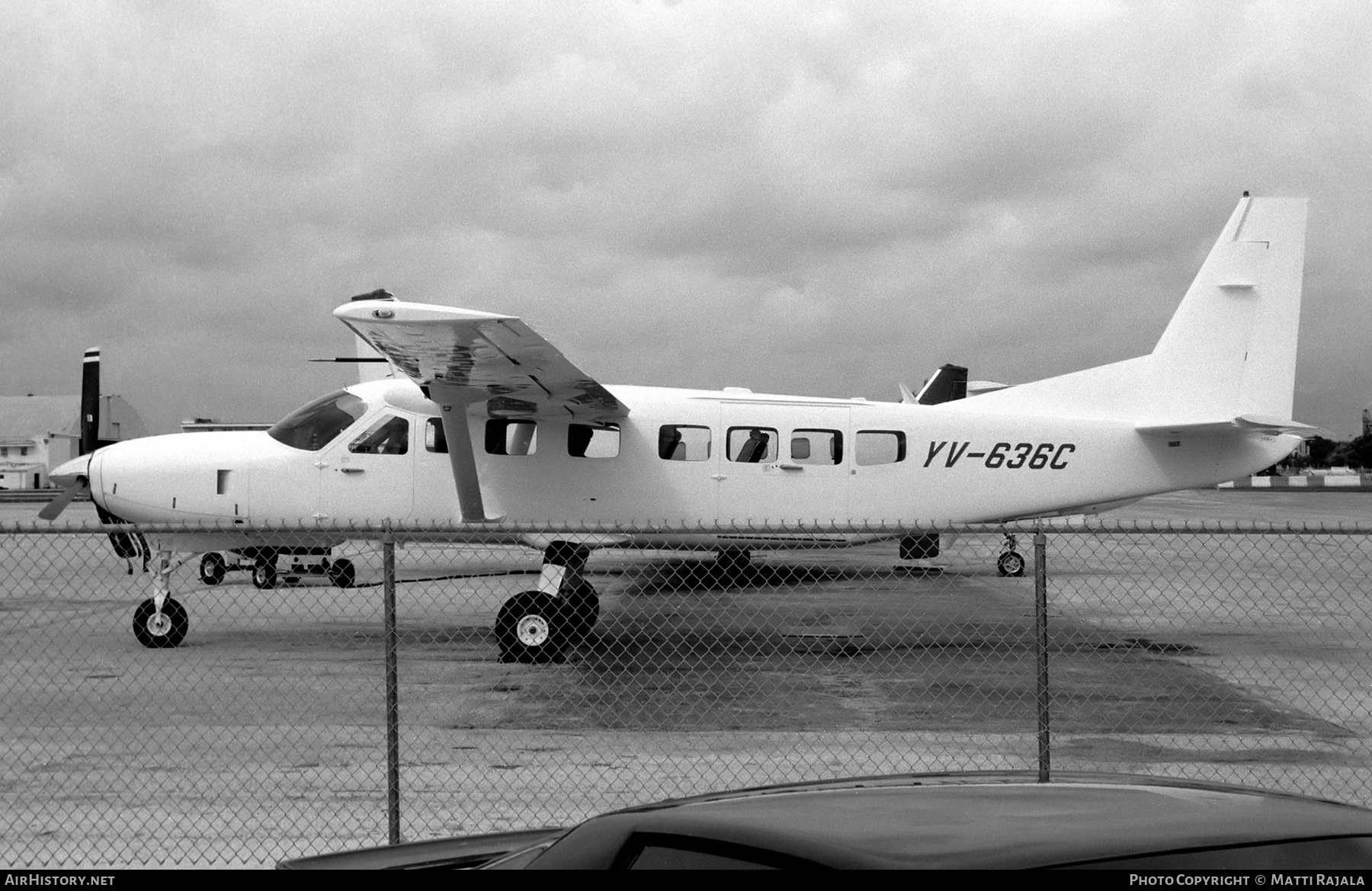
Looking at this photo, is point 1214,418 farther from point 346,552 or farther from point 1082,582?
point 346,552

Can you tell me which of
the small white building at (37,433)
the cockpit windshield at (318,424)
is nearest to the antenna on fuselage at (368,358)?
the cockpit windshield at (318,424)

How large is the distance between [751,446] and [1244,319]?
676cm

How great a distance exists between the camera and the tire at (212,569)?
14.9 m

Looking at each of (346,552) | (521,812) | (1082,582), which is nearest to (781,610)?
(1082,582)

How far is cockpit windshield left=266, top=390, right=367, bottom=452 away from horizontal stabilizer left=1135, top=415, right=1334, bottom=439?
9.02 m

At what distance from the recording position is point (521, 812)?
6.20 meters

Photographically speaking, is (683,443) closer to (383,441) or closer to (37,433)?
(383,441)

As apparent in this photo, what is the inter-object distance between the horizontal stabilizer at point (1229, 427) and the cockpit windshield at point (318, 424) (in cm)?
902

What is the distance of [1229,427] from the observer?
1401 centimetres

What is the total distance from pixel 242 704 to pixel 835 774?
14.8 feet

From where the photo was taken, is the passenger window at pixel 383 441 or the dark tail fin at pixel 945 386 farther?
the dark tail fin at pixel 945 386

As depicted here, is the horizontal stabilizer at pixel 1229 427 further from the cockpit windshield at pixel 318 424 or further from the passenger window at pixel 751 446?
the cockpit windshield at pixel 318 424

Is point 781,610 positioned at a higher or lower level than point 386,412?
lower
